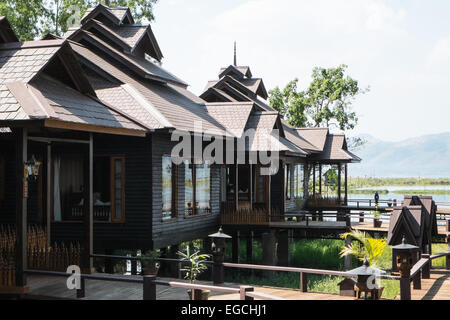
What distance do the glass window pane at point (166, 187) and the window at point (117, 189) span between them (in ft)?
4.35

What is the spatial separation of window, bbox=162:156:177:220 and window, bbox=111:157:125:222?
134 centimetres

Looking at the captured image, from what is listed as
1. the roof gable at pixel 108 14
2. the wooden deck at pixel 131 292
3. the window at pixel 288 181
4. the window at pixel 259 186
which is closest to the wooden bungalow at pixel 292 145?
the window at pixel 288 181

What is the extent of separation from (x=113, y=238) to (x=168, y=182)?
2497 mm

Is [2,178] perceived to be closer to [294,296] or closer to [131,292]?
[131,292]

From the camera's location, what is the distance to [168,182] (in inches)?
766

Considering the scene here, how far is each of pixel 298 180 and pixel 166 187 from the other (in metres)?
14.6

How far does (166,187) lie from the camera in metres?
19.3

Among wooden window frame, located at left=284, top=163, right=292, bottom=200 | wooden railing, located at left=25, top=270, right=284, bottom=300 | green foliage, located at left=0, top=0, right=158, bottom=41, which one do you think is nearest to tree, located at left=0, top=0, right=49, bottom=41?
green foliage, located at left=0, top=0, right=158, bottom=41

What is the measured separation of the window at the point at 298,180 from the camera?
106 feet

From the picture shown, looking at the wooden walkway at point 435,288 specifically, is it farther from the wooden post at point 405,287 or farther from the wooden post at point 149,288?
the wooden post at point 149,288

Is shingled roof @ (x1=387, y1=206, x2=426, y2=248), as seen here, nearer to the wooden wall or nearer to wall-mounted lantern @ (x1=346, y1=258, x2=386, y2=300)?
wall-mounted lantern @ (x1=346, y1=258, x2=386, y2=300)

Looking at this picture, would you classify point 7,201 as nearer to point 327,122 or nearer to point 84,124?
point 84,124

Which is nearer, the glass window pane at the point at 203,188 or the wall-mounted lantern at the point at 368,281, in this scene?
the wall-mounted lantern at the point at 368,281
